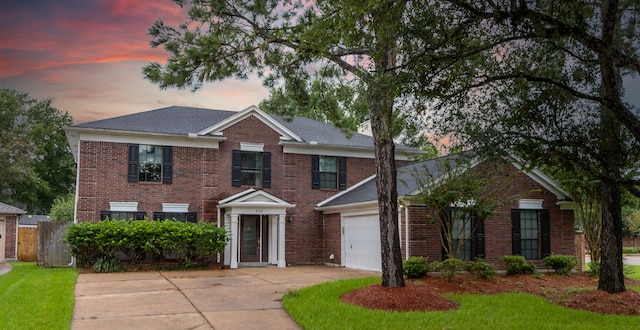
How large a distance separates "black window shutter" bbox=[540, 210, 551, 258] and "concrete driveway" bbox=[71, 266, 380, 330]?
6151 mm

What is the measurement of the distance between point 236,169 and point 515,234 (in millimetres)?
10664

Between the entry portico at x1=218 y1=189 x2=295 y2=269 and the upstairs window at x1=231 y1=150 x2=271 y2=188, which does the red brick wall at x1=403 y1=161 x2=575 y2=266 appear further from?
the upstairs window at x1=231 y1=150 x2=271 y2=188

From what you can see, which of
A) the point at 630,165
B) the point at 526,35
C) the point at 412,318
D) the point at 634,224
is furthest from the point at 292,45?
the point at 634,224

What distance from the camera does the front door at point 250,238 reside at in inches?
854

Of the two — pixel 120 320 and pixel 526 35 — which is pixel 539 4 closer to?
pixel 526 35

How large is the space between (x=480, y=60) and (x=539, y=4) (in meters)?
1.63

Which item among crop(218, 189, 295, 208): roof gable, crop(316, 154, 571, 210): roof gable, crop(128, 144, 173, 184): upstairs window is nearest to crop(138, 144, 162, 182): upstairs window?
crop(128, 144, 173, 184): upstairs window

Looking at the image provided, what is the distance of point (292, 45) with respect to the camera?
12.9m

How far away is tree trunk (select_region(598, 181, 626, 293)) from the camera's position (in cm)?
1187

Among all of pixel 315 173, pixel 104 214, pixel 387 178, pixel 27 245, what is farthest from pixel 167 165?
pixel 27 245

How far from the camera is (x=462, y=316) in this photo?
9.63 m

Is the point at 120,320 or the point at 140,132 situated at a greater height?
the point at 140,132

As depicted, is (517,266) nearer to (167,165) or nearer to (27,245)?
(167,165)

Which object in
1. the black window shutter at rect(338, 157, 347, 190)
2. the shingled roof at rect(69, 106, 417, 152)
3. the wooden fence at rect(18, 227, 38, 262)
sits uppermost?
the shingled roof at rect(69, 106, 417, 152)
